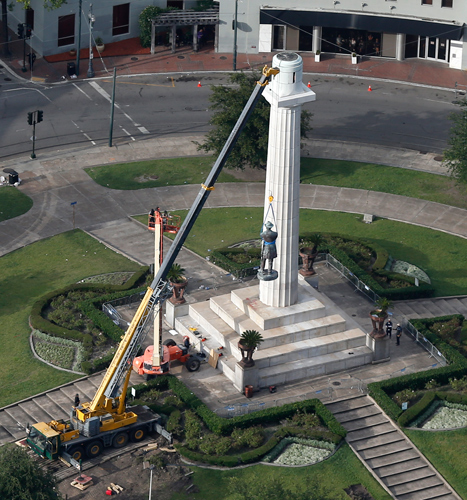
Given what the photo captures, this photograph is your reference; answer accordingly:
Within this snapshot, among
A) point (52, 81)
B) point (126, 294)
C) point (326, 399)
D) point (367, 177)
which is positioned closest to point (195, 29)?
point (52, 81)

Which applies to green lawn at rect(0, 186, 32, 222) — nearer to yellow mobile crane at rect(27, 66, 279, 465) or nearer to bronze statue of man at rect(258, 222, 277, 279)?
bronze statue of man at rect(258, 222, 277, 279)

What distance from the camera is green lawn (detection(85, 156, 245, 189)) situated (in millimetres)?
99375

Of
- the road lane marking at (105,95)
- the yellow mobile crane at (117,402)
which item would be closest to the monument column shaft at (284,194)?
the yellow mobile crane at (117,402)

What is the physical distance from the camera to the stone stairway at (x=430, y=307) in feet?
269

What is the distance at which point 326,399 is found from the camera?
7262 centimetres

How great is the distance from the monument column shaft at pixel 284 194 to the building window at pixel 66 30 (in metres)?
53.0

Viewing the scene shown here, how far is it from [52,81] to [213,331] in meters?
47.0

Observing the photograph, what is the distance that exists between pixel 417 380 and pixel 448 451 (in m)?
6.31

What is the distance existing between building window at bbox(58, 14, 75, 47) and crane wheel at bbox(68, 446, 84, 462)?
63.4 m

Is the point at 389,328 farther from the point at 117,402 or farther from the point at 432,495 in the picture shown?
the point at 117,402

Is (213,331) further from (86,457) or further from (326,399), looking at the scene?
(86,457)

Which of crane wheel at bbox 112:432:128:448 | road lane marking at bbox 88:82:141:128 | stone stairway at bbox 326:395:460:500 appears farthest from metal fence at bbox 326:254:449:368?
road lane marking at bbox 88:82:141:128

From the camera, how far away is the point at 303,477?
65.9 m

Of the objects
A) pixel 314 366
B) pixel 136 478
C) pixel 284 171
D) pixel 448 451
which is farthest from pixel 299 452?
pixel 284 171
